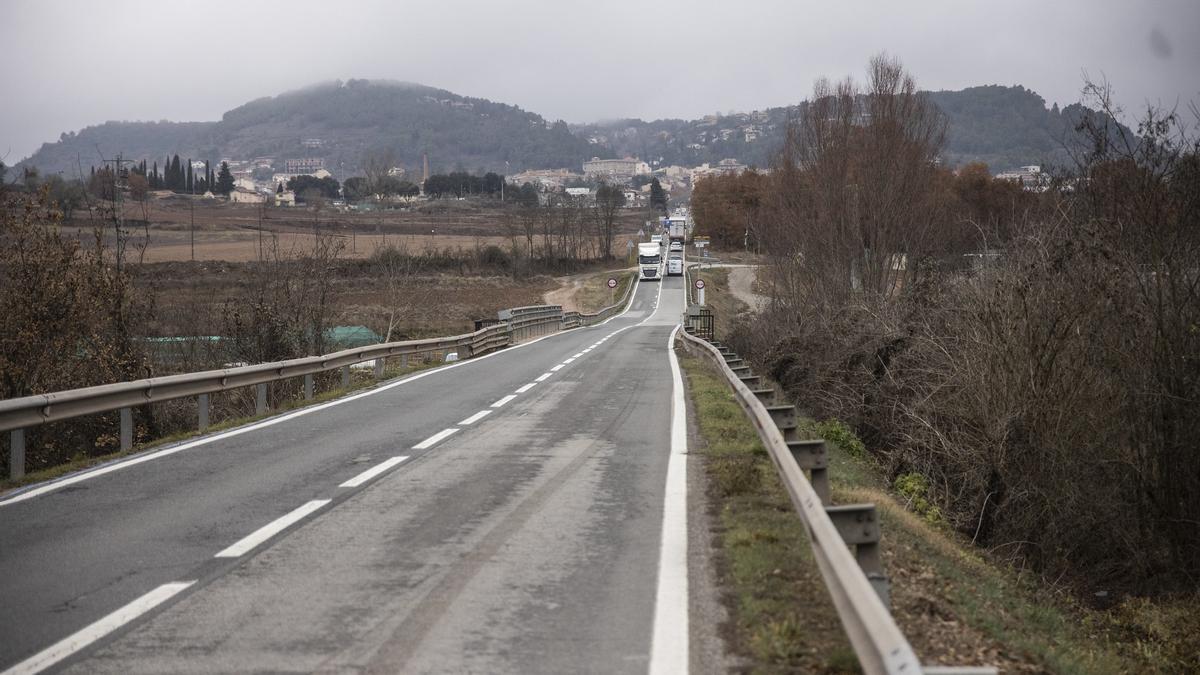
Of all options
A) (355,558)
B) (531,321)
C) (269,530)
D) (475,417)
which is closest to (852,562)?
(355,558)

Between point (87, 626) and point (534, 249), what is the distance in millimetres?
118990

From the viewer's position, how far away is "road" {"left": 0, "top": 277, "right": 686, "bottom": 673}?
5.00 meters

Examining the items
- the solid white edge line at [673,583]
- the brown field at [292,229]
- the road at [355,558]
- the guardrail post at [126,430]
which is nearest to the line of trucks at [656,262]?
the brown field at [292,229]

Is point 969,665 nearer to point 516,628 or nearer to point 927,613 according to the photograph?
point 927,613

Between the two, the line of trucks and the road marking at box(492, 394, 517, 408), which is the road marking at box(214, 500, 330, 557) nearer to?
the road marking at box(492, 394, 517, 408)

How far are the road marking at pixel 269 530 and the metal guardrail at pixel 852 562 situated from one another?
3524 millimetres

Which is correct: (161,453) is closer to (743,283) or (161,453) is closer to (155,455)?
(155,455)

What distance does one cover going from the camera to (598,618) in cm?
552

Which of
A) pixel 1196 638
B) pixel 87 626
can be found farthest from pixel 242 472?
pixel 1196 638

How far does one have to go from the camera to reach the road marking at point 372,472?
9391mm

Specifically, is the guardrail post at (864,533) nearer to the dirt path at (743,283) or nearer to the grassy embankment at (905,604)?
the grassy embankment at (905,604)

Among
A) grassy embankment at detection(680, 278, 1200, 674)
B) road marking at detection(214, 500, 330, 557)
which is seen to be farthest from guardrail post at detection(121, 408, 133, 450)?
grassy embankment at detection(680, 278, 1200, 674)

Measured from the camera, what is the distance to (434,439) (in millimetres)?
12461

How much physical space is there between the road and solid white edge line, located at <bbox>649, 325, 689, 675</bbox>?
0.07 feet
